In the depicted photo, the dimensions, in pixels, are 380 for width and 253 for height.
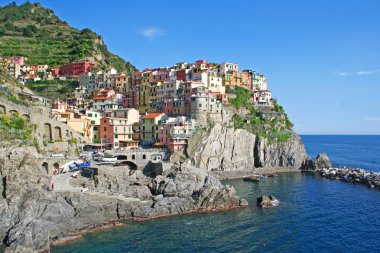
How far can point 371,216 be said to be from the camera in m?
48.6

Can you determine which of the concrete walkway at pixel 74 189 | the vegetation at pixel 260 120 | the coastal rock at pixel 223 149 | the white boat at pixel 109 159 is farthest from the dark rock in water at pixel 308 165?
the concrete walkway at pixel 74 189

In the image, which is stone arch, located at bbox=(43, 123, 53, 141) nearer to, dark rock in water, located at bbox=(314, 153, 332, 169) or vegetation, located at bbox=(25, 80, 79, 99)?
vegetation, located at bbox=(25, 80, 79, 99)

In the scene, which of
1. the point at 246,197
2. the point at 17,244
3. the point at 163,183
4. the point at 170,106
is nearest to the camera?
the point at 17,244

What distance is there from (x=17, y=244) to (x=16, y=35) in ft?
408

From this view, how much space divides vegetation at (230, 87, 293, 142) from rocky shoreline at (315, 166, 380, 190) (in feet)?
40.1

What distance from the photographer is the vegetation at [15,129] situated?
49.9m

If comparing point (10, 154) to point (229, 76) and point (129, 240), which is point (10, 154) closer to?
point (129, 240)

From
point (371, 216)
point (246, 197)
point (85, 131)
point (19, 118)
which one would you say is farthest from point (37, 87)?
point (371, 216)

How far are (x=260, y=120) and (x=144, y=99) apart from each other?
1130 inches

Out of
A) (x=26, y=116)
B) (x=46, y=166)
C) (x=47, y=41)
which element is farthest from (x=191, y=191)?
(x=47, y=41)

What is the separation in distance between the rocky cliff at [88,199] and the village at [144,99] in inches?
691

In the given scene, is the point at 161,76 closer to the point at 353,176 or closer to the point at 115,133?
the point at 115,133

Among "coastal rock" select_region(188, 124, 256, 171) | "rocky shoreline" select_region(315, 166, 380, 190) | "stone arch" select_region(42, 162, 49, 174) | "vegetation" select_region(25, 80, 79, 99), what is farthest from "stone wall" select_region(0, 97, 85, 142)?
"rocky shoreline" select_region(315, 166, 380, 190)

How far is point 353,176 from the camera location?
74.0 m
